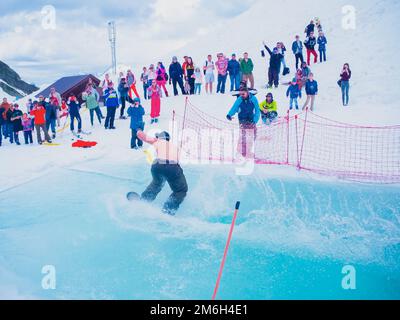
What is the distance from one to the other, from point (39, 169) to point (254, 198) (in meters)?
5.76

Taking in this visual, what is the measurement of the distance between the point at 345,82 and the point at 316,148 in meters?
5.45

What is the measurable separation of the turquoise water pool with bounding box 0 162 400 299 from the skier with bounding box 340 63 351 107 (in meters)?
7.38

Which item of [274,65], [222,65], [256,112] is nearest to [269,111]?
[256,112]

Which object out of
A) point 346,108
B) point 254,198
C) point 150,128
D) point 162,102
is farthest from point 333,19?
point 254,198

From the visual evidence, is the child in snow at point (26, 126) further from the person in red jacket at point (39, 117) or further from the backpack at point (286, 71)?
the backpack at point (286, 71)

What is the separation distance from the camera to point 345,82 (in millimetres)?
13523

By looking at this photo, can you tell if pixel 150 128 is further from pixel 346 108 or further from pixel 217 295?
pixel 217 295

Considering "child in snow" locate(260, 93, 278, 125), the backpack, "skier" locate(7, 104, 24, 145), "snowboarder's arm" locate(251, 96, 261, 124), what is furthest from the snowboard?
the backpack

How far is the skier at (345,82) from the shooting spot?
1316 centimetres

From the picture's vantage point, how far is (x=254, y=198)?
692 cm

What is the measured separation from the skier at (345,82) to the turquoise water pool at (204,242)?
24.2ft

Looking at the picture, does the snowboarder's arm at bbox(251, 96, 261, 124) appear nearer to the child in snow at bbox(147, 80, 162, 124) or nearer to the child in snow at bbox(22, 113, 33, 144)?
the child in snow at bbox(147, 80, 162, 124)

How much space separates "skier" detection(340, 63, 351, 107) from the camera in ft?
43.2
